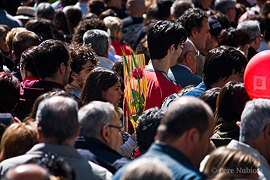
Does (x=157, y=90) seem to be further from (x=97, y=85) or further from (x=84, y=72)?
(x=84, y=72)

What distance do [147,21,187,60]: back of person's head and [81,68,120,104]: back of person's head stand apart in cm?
53

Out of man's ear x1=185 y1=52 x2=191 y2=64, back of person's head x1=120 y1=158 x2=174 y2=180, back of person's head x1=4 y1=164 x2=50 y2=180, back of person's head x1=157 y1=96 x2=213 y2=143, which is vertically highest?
back of person's head x1=4 y1=164 x2=50 y2=180

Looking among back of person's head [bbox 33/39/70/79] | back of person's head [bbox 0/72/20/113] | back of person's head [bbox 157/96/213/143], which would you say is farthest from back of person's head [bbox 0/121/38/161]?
back of person's head [bbox 33/39/70/79]

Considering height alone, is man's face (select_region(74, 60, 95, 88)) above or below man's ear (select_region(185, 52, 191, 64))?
below

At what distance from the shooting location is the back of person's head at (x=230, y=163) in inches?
100.0

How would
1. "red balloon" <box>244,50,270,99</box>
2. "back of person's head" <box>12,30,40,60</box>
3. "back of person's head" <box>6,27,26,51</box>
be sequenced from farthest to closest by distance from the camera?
"back of person's head" <box>6,27,26,51</box> → "back of person's head" <box>12,30,40,60</box> → "red balloon" <box>244,50,270,99</box>

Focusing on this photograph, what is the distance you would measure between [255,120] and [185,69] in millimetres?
1853

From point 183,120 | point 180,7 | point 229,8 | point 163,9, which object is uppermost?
point 183,120

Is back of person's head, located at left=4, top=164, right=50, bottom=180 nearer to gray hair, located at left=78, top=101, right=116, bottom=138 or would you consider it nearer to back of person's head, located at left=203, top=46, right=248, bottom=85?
gray hair, located at left=78, top=101, right=116, bottom=138

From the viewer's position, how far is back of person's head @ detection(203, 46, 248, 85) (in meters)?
4.32

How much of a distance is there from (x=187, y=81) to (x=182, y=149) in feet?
7.89

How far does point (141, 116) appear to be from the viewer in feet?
11.4

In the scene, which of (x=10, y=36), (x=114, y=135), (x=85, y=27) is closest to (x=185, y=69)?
(x=114, y=135)

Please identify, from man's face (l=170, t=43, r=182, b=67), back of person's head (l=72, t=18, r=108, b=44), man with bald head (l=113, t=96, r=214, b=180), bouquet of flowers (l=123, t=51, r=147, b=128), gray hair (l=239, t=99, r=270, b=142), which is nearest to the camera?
man with bald head (l=113, t=96, r=214, b=180)
